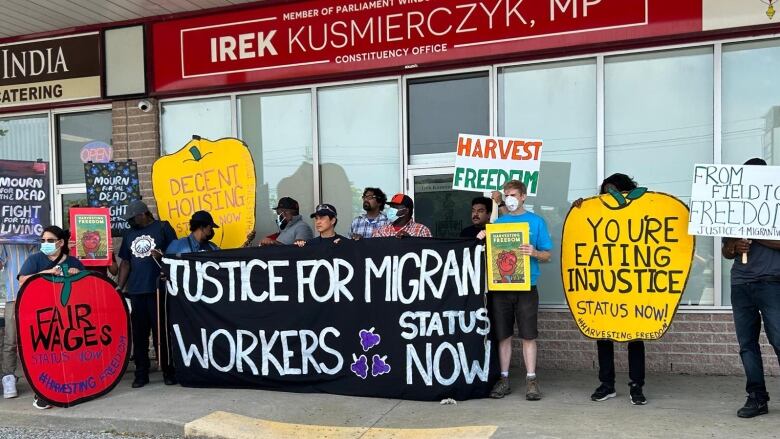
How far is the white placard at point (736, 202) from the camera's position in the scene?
16.0 feet

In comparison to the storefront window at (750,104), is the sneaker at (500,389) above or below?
below

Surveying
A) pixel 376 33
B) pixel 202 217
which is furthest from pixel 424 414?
pixel 376 33

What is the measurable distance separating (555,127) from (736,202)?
2.33 m

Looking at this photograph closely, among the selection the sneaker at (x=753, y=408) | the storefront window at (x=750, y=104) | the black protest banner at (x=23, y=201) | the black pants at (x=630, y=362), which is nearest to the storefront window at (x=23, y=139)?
the black protest banner at (x=23, y=201)

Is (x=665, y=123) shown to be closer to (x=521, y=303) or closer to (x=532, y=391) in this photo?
(x=521, y=303)

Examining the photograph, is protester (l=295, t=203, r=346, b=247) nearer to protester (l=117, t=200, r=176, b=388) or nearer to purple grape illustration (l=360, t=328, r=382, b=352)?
purple grape illustration (l=360, t=328, r=382, b=352)

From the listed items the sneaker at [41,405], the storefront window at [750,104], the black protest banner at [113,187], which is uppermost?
the storefront window at [750,104]

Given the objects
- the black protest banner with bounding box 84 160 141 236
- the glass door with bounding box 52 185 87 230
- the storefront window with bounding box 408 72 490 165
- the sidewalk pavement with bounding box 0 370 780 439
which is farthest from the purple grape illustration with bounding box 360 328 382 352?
the glass door with bounding box 52 185 87 230

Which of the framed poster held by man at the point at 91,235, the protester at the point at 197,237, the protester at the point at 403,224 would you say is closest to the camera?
the protester at the point at 403,224

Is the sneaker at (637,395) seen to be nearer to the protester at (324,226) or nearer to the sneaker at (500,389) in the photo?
the sneaker at (500,389)

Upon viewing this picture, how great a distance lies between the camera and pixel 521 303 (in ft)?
18.5

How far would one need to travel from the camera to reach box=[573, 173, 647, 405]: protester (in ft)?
17.9

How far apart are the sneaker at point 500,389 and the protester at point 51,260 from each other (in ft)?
12.5

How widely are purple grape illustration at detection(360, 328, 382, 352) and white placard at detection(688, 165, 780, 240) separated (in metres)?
2.65
